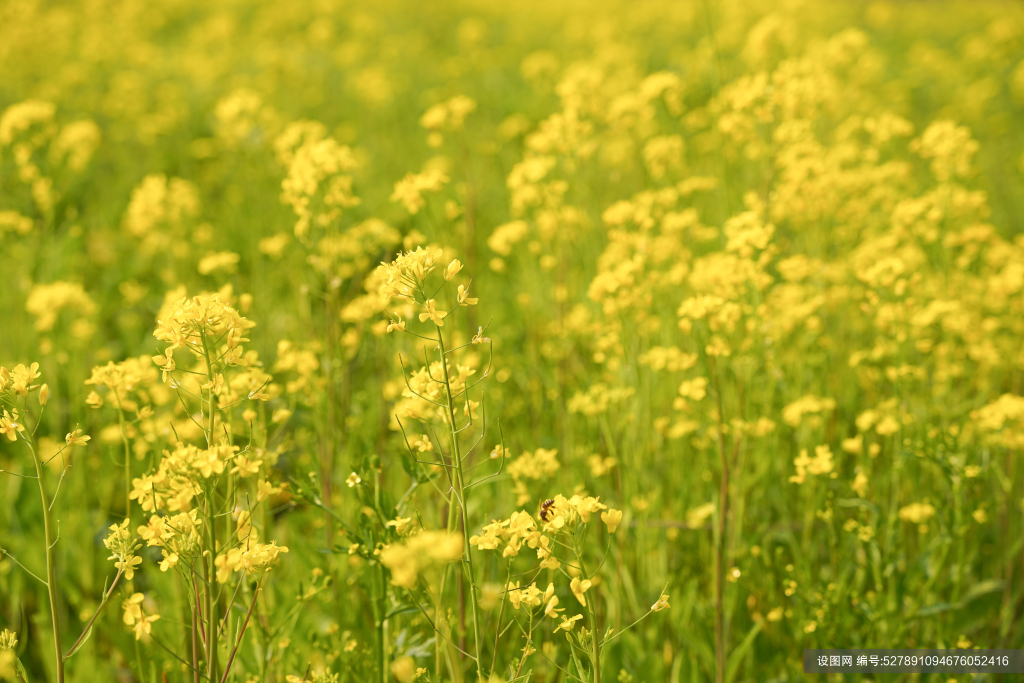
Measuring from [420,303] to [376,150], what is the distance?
214 inches

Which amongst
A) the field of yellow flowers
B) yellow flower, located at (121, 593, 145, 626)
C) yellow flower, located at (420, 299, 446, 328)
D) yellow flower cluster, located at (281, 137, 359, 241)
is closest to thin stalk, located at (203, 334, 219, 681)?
the field of yellow flowers

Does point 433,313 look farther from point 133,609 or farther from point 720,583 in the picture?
point 720,583

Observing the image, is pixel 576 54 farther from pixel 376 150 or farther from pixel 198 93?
pixel 198 93

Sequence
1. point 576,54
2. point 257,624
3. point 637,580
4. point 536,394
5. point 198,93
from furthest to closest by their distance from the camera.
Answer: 1. point 576,54
2. point 198,93
3. point 536,394
4. point 637,580
5. point 257,624

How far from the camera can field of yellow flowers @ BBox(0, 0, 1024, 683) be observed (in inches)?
60.7

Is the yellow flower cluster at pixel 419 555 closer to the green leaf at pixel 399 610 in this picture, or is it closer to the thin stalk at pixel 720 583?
the green leaf at pixel 399 610

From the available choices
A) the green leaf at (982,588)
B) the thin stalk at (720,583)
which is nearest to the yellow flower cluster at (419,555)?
the thin stalk at (720,583)

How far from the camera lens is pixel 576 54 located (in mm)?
9492

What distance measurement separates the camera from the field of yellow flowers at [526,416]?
60.7 inches

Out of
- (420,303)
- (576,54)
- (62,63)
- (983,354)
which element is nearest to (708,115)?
(983,354)

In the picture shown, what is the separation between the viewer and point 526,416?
3051 mm

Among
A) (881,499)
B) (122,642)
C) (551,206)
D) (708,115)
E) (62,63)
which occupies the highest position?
(62,63)

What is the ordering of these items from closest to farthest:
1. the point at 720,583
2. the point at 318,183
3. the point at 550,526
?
the point at 550,526
the point at 720,583
the point at 318,183

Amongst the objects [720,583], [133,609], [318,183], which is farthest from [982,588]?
[318,183]
